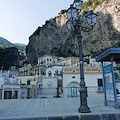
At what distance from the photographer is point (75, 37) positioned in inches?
2827

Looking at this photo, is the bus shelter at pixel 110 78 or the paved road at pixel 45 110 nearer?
the paved road at pixel 45 110

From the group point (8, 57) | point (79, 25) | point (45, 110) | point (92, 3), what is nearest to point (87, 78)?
point (79, 25)

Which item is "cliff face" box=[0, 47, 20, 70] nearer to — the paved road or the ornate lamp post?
the paved road

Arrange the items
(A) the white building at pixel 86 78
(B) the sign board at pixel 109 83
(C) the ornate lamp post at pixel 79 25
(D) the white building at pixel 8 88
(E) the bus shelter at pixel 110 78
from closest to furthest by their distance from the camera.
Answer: (C) the ornate lamp post at pixel 79 25 < (E) the bus shelter at pixel 110 78 < (B) the sign board at pixel 109 83 < (D) the white building at pixel 8 88 < (A) the white building at pixel 86 78

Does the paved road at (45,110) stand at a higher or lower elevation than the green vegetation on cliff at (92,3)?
lower

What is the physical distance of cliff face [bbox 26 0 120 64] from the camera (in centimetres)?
5691

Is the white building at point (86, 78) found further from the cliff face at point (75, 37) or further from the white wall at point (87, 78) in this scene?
the cliff face at point (75, 37)

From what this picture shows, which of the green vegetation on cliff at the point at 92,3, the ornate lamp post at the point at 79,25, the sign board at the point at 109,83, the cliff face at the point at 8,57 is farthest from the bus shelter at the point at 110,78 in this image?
the cliff face at the point at 8,57

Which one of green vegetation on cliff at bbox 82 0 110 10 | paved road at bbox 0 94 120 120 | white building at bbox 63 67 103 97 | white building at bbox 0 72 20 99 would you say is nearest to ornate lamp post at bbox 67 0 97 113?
paved road at bbox 0 94 120 120

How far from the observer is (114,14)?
187 ft

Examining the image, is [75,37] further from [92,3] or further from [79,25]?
[79,25]

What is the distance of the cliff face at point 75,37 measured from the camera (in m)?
56.9

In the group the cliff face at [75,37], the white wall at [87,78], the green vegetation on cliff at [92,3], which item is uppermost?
the green vegetation on cliff at [92,3]

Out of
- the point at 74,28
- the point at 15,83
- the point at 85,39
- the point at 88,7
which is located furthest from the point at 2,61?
the point at 74,28
